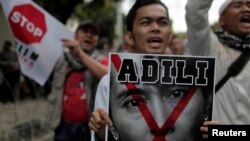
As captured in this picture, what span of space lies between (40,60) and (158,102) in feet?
8.71

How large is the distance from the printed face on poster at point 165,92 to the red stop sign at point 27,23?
2409mm

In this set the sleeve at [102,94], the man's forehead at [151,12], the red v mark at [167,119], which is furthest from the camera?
the man's forehead at [151,12]

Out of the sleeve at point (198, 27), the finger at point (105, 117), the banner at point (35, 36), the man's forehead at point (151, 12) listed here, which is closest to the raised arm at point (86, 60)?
the banner at point (35, 36)

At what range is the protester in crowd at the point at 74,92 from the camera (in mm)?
5379

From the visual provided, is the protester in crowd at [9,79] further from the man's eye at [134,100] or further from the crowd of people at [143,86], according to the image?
the man's eye at [134,100]

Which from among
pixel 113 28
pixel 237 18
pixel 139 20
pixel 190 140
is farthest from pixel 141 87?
pixel 113 28

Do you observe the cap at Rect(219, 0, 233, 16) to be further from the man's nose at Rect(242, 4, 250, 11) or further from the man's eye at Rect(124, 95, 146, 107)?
the man's eye at Rect(124, 95, 146, 107)

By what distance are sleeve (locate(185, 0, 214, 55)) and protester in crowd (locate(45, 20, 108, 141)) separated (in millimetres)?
1537

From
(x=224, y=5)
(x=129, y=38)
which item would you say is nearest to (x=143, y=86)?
(x=129, y=38)

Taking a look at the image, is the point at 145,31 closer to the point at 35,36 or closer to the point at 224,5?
the point at 224,5

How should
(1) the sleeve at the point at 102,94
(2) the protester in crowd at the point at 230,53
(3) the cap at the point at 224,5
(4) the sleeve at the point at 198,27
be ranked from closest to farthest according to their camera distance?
(1) the sleeve at the point at 102,94 < (4) the sleeve at the point at 198,27 < (2) the protester in crowd at the point at 230,53 < (3) the cap at the point at 224,5

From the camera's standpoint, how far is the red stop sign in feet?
16.8

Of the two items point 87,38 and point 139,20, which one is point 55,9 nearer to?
point 87,38

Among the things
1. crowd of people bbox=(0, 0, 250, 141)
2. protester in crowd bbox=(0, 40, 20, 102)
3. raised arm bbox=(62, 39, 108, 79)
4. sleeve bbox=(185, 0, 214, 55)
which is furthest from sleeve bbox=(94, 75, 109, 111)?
protester in crowd bbox=(0, 40, 20, 102)
